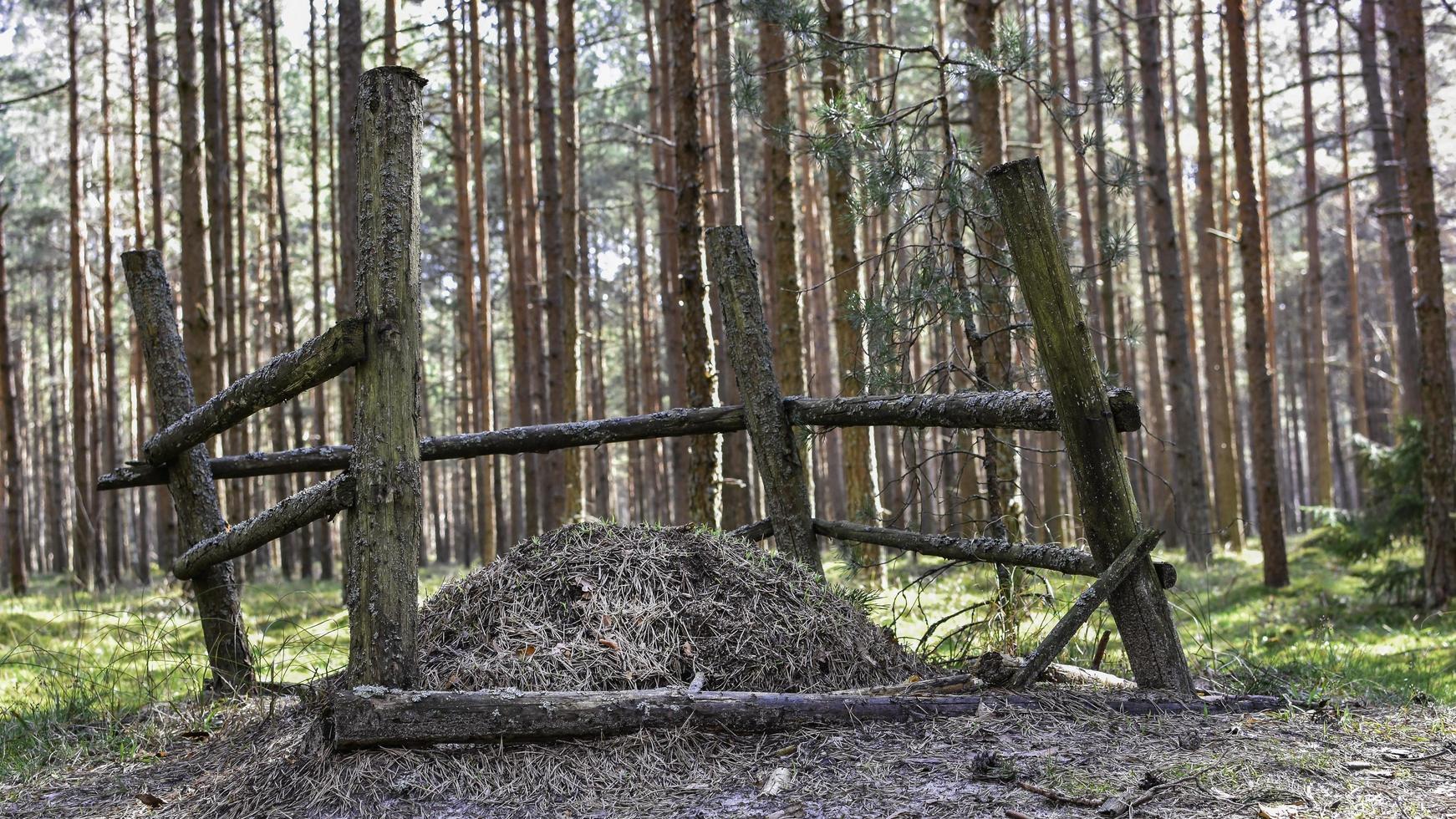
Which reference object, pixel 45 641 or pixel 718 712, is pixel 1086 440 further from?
pixel 45 641

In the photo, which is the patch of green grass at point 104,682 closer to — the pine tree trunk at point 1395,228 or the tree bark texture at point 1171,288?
the tree bark texture at point 1171,288

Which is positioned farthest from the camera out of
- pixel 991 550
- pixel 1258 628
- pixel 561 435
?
pixel 1258 628

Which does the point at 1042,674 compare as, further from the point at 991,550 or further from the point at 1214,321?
the point at 1214,321

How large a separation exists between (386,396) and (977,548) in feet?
7.76

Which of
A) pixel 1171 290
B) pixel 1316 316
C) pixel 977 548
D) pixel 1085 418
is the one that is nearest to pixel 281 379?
pixel 977 548

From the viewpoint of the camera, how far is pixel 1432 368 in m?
8.80

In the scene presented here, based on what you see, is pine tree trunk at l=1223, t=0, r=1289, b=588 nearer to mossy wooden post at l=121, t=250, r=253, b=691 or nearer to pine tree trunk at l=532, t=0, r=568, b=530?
pine tree trunk at l=532, t=0, r=568, b=530

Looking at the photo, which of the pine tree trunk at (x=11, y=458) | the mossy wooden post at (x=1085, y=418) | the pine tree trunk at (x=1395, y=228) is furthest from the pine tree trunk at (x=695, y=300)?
the pine tree trunk at (x=11, y=458)

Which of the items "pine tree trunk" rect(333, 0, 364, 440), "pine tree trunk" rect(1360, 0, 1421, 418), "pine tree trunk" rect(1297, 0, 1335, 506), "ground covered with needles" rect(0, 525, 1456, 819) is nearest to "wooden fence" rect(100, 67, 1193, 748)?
"ground covered with needles" rect(0, 525, 1456, 819)

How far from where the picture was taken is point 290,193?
24.3 meters

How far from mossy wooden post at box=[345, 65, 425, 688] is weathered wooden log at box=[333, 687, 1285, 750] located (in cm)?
17

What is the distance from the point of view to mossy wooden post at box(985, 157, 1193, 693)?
3.44 m

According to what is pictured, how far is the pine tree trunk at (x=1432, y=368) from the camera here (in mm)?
8750

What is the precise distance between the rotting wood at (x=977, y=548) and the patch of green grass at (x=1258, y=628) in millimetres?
178
